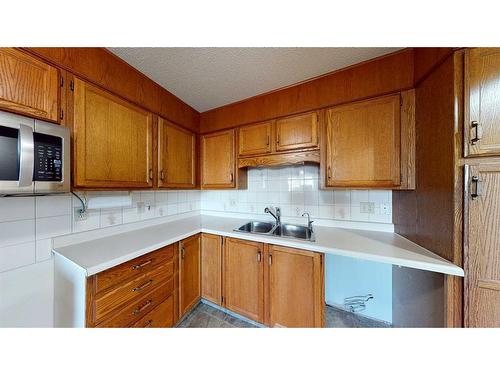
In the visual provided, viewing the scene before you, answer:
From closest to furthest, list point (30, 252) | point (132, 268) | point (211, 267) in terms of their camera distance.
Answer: point (30, 252) → point (132, 268) → point (211, 267)

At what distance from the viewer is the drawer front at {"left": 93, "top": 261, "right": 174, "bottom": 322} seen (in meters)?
0.92

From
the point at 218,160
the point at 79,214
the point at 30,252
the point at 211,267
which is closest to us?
the point at 30,252

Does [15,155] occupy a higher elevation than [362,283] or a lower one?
higher

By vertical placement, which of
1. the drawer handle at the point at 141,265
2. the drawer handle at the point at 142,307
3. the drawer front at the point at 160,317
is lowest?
the drawer front at the point at 160,317

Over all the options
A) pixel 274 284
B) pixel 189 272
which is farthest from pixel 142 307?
pixel 274 284

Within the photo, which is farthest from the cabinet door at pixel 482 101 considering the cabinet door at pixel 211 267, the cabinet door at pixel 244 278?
the cabinet door at pixel 211 267

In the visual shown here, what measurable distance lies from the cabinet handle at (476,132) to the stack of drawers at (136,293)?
1832 millimetres

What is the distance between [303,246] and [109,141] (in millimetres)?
1462

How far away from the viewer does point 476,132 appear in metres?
0.77

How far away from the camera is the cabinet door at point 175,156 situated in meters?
1.52

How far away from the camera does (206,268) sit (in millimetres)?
1688

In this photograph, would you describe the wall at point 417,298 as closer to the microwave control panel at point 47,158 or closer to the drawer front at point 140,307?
the drawer front at point 140,307

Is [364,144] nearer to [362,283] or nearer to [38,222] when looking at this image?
[362,283]
